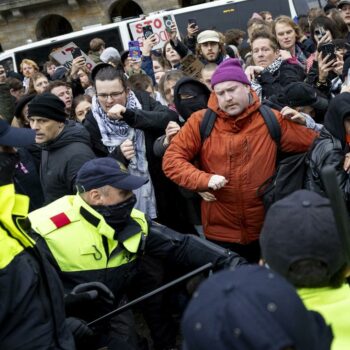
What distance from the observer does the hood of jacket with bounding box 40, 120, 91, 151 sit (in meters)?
3.93

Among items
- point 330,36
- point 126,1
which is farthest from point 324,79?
point 126,1

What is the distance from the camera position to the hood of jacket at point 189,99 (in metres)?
4.08

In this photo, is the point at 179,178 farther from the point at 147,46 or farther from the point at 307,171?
the point at 147,46

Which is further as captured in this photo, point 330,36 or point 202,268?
point 330,36

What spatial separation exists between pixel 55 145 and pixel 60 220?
1.24m

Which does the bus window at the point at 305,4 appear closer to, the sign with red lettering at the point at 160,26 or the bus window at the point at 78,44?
the sign with red lettering at the point at 160,26

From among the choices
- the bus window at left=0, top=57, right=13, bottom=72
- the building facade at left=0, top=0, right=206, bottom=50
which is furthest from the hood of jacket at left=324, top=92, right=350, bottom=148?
the building facade at left=0, top=0, right=206, bottom=50

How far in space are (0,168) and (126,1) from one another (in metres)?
27.4

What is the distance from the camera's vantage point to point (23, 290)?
2.06 m

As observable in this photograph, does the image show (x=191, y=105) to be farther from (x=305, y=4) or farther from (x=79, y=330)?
(x=305, y=4)

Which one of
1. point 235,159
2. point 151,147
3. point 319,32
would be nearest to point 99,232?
point 235,159

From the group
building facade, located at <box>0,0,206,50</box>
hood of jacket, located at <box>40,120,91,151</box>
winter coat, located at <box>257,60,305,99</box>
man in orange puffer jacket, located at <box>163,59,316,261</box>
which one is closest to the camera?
man in orange puffer jacket, located at <box>163,59,316,261</box>

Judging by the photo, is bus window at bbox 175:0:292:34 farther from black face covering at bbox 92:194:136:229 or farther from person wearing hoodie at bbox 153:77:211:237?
black face covering at bbox 92:194:136:229

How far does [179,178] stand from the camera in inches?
140
